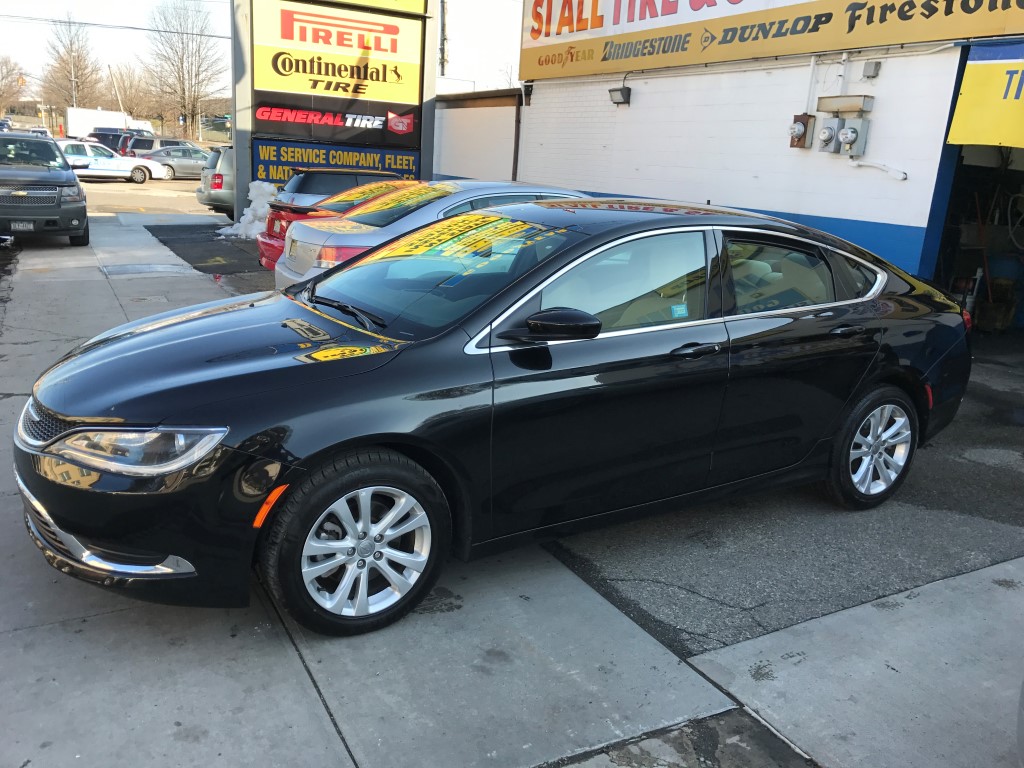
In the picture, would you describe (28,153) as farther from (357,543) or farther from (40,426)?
(357,543)

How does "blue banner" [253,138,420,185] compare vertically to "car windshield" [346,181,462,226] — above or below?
above

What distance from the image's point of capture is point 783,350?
3.97 m

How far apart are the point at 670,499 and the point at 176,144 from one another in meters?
33.8

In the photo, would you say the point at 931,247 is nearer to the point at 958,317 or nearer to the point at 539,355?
the point at 958,317

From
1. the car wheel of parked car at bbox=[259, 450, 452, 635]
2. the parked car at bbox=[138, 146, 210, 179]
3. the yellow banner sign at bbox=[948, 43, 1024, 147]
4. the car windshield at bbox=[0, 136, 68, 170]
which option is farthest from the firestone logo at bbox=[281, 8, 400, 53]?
the parked car at bbox=[138, 146, 210, 179]

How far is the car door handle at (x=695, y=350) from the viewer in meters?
3.66

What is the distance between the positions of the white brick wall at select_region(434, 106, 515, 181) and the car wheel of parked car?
13801 millimetres

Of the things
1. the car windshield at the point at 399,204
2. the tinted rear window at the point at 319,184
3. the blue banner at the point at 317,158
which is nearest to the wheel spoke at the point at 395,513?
the car windshield at the point at 399,204

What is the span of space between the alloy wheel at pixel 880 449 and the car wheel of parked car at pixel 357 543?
8.24ft

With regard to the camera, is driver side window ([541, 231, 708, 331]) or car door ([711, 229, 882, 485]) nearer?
driver side window ([541, 231, 708, 331])

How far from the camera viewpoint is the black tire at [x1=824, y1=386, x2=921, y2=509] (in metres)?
4.38

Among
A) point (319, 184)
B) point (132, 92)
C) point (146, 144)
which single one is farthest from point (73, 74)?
point (319, 184)

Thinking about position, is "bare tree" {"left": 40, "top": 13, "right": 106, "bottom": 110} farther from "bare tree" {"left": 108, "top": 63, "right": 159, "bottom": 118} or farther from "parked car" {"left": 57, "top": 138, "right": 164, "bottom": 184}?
"parked car" {"left": 57, "top": 138, "right": 164, "bottom": 184}

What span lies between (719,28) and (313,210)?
5838mm
